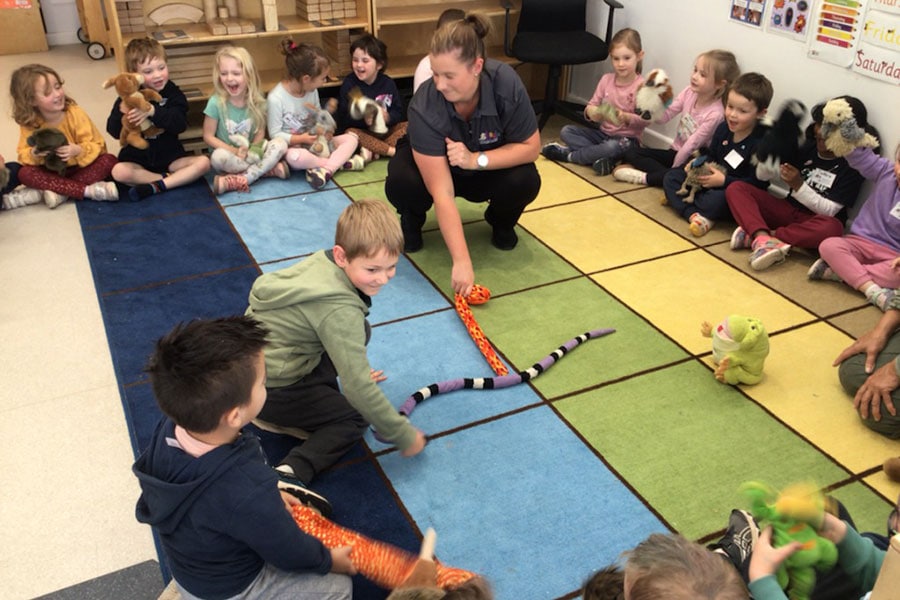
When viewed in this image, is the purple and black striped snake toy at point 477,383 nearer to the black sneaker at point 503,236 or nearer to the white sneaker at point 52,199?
the black sneaker at point 503,236

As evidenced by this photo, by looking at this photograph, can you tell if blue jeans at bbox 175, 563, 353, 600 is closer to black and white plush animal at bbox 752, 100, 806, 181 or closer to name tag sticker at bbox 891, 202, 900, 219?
name tag sticker at bbox 891, 202, 900, 219

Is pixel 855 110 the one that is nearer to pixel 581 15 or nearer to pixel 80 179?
pixel 581 15

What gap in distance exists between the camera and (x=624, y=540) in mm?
1890

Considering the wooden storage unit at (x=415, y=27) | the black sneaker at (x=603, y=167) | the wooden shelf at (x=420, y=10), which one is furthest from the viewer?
the wooden storage unit at (x=415, y=27)

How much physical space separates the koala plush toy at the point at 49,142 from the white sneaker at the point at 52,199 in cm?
12

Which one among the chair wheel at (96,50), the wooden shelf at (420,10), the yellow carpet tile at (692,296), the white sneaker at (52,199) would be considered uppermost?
the wooden shelf at (420,10)

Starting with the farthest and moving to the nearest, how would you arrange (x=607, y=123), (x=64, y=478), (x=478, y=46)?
(x=607, y=123)
(x=478, y=46)
(x=64, y=478)

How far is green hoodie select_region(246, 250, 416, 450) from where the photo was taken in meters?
1.88

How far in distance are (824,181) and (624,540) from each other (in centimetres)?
199

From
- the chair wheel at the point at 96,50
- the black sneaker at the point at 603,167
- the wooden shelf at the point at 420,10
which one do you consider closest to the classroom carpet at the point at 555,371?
the black sneaker at the point at 603,167

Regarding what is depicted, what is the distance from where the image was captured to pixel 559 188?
3865mm

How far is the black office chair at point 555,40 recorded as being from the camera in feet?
14.1

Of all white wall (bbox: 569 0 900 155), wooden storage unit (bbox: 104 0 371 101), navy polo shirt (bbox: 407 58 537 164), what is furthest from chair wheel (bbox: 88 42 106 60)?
navy polo shirt (bbox: 407 58 537 164)

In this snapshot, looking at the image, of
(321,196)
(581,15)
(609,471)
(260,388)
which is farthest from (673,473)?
(581,15)
